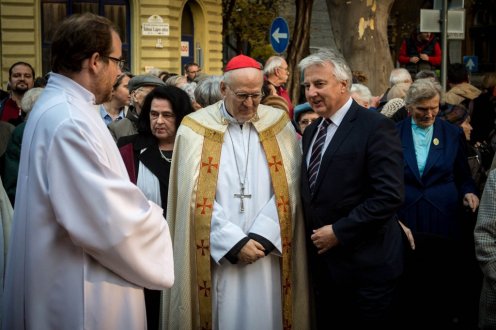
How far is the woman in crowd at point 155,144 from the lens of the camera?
222 inches

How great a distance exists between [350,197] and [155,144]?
1487mm

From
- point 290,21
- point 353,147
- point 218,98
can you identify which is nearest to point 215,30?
point 290,21

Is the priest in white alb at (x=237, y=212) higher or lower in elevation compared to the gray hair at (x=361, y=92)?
lower

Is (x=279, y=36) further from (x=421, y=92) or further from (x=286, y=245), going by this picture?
(x=286, y=245)

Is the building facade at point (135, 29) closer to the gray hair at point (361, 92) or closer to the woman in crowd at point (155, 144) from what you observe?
the gray hair at point (361, 92)

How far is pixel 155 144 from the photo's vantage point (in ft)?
18.8

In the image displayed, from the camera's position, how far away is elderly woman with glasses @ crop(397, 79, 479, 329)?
Result: 5.60 m

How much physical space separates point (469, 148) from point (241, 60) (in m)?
2.34

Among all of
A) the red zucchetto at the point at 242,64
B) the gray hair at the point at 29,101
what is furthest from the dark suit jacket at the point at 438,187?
the gray hair at the point at 29,101

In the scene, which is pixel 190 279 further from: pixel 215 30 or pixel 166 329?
pixel 215 30

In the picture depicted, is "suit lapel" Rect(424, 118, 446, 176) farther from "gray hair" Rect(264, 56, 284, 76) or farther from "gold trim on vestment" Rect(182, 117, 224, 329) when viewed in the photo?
"gray hair" Rect(264, 56, 284, 76)

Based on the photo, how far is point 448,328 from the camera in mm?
5848

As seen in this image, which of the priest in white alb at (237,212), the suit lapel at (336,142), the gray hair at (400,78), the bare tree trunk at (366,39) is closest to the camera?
the suit lapel at (336,142)

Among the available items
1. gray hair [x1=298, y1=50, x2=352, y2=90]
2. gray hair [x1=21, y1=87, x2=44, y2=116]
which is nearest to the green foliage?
gray hair [x1=21, y1=87, x2=44, y2=116]
